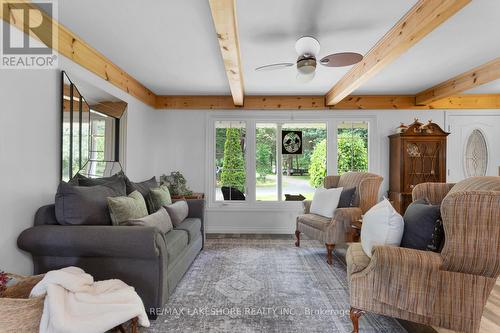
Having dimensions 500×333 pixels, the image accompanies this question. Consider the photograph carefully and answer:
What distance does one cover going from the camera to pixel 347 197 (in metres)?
3.57

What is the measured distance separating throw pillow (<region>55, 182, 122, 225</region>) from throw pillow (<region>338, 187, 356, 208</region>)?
2.77 meters

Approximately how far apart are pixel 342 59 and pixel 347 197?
1864 mm

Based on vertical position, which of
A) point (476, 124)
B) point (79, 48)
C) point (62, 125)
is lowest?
point (62, 125)

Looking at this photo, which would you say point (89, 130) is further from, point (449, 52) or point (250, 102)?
point (449, 52)

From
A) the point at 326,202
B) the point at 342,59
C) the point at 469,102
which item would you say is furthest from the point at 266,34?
the point at 469,102

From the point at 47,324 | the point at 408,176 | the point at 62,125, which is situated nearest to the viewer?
the point at 47,324

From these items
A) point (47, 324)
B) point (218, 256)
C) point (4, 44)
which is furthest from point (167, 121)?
point (47, 324)

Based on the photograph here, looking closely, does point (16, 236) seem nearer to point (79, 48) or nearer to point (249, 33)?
point (79, 48)

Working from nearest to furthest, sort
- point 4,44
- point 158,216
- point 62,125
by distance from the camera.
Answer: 1. point 4,44
2. point 62,125
3. point 158,216

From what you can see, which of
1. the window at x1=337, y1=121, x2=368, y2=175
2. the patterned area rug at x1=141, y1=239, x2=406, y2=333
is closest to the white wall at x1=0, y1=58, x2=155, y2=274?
the patterned area rug at x1=141, y1=239, x2=406, y2=333

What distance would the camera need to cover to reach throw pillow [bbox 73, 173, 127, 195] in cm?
244

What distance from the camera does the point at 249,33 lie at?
8.02 feet

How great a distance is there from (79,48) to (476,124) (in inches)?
233

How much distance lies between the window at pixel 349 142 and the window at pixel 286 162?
0.28 meters
